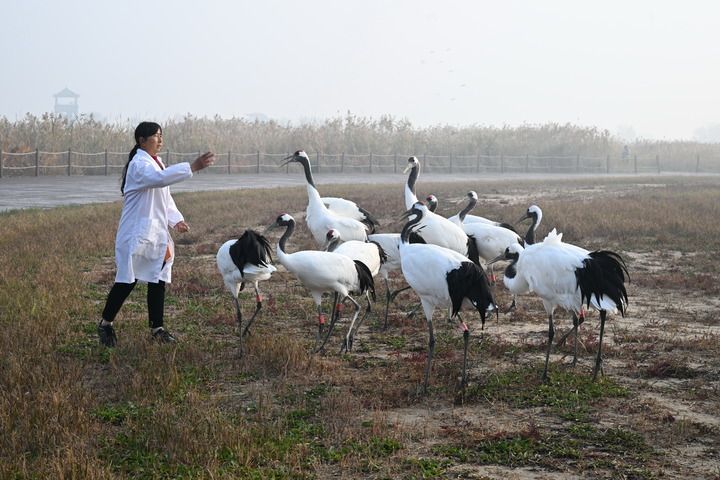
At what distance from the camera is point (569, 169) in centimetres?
5125

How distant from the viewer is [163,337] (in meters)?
8.20

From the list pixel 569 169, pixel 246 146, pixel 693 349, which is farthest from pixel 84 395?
pixel 569 169

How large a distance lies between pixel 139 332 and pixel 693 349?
5149 millimetres

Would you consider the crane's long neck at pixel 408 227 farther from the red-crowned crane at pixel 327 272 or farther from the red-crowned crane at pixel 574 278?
the red-crowned crane at pixel 574 278

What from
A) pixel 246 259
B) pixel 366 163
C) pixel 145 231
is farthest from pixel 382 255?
pixel 366 163

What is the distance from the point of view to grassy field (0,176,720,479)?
17.6ft

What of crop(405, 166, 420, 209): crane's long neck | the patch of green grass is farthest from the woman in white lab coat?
crop(405, 166, 420, 209): crane's long neck

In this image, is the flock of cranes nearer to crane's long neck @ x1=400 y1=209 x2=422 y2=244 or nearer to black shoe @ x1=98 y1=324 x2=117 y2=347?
crane's long neck @ x1=400 y1=209 x2=422 y2=244

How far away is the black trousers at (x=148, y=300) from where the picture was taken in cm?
804

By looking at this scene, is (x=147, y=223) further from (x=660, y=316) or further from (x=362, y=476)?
(x=660, y=316)

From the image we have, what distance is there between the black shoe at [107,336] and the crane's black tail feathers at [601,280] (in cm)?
412

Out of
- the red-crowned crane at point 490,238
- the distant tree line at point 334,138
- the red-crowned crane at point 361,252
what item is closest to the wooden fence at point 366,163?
the distant tree line at point 334,138

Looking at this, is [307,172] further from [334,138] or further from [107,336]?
[334,138]

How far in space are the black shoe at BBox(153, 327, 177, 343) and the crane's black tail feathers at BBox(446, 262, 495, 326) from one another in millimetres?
2606
